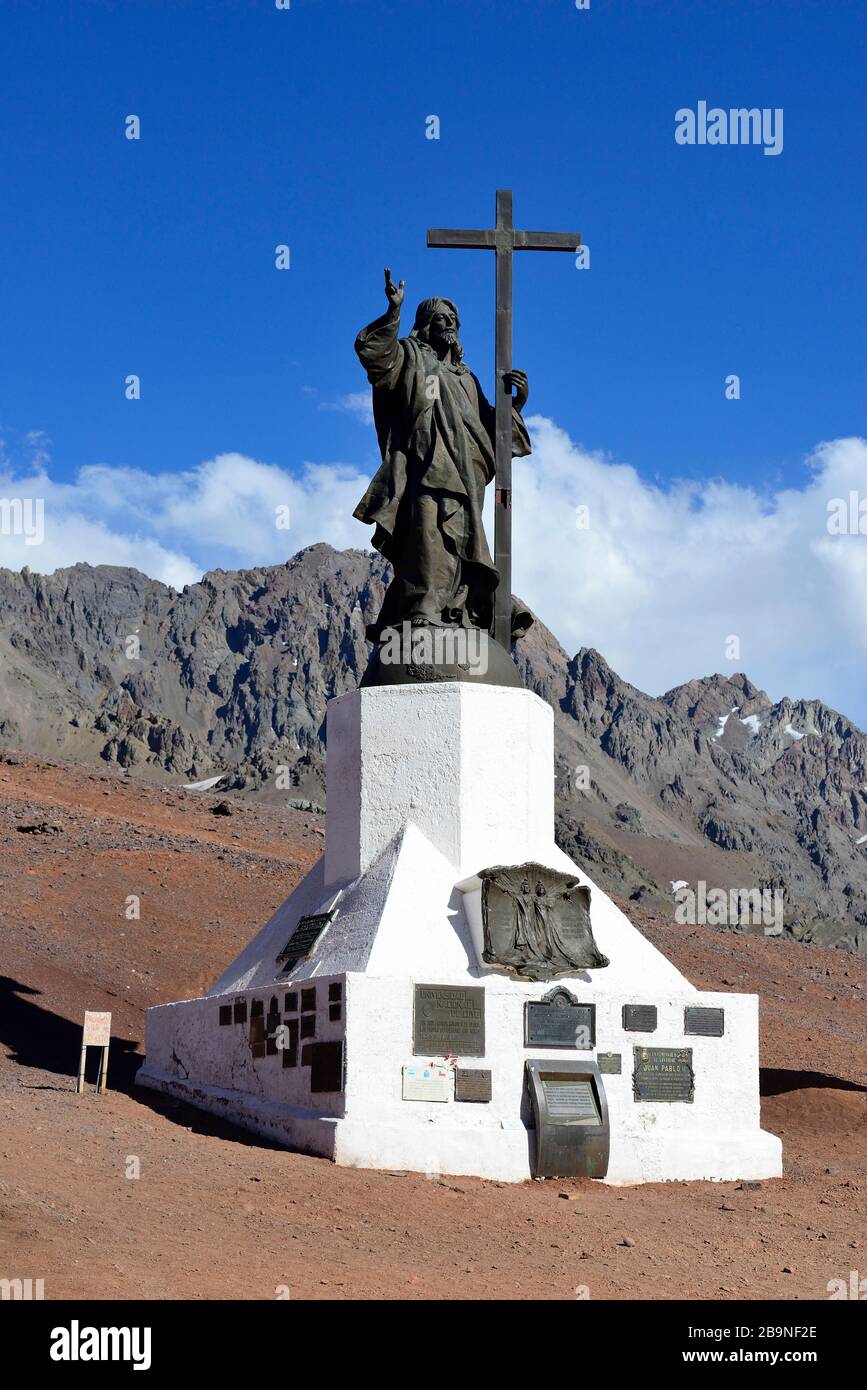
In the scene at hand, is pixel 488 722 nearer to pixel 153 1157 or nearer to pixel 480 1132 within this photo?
pixel 480 1132

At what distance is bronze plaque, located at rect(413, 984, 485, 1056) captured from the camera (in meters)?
12.7

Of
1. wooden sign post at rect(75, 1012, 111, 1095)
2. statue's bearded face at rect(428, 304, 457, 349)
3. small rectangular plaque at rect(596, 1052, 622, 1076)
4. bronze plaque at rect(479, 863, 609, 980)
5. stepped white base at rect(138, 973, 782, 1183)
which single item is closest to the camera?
stepped white base at rect(138, 973, 782, 1183)

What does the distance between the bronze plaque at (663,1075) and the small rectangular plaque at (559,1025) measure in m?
0.47

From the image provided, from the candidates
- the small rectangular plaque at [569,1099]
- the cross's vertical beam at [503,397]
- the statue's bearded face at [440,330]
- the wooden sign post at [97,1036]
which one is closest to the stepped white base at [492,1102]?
the small rectangular plaque at [569,1099]

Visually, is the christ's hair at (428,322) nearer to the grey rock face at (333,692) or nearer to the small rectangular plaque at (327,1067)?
the small rectangular plaque at (327,1067)

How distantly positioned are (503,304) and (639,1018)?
6902 millimetres

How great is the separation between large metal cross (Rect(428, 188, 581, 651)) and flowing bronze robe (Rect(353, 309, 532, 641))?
0.32 meters

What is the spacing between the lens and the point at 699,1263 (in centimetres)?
1030

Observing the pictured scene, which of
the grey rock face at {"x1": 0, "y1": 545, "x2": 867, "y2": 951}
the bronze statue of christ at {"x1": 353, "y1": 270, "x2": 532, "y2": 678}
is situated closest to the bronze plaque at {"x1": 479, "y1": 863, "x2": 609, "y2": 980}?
the bronze statue of christ at {"x1": 353, "y1": 270, "x2": 532, "y2": 678}

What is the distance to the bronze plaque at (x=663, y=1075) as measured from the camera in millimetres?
13312

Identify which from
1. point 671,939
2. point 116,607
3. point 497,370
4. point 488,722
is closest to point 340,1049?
point 488,722

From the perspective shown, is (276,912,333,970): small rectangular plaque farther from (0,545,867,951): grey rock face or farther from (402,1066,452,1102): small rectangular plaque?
(0,545,867,951): grey rock face

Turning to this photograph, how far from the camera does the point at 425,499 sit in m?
15.3
